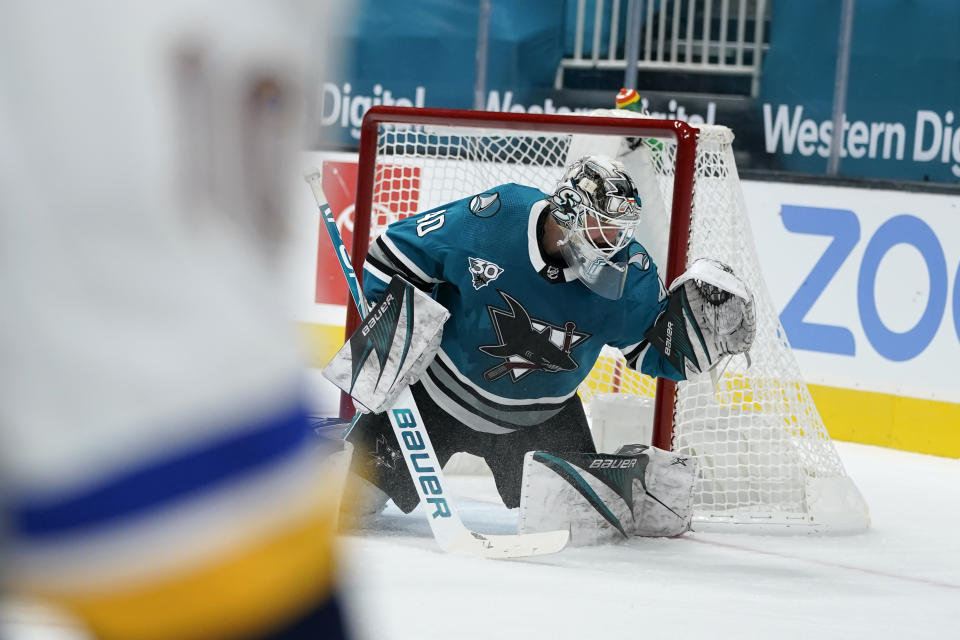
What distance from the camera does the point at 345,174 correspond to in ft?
18.3

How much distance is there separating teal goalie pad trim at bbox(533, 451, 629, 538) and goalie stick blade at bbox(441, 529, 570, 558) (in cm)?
10

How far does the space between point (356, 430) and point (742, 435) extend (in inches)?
44.2

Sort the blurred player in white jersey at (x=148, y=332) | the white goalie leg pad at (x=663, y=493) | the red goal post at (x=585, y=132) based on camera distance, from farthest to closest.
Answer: the red goal post at (x=585, y=132) < the white goalie leg pad at (x=663, y=493) < the blurred player in white jersey at (x=148, y=332)

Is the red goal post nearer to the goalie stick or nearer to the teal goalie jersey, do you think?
the teal goalie jersey

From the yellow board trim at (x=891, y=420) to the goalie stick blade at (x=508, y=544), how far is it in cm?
210

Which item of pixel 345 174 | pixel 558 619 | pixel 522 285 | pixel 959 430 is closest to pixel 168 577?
pixel 558 619

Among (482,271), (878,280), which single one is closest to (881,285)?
(878,280)

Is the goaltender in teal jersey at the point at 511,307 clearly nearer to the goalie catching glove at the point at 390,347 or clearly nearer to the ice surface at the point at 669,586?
the goalie catching glove at the point at 390,347

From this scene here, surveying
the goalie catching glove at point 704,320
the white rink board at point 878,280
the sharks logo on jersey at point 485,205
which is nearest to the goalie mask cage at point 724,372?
the goalie catching glove at point 704,320

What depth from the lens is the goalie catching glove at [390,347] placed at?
2.77m

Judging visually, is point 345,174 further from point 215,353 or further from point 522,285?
point 215,353

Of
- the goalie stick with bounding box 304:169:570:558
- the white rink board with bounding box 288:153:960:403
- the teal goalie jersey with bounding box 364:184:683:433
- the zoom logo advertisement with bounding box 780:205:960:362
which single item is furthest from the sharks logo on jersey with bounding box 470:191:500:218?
the zoom logo advertisement with bounding box 780:205:960:362

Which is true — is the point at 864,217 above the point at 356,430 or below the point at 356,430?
above

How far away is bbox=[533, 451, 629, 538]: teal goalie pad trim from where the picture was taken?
276cm
